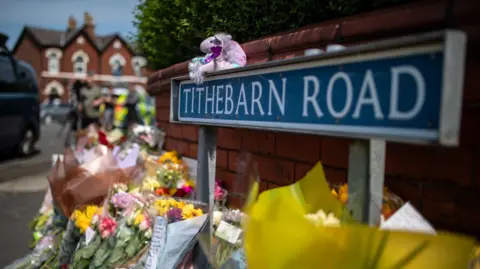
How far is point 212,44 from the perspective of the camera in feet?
6.45

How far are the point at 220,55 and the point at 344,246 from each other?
1.21 metres

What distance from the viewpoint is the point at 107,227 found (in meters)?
2.30

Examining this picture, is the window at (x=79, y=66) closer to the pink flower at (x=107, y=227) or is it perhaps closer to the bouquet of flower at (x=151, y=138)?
the bouquet of flower at (x=151, y=138)

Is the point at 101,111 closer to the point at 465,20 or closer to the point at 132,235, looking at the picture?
the point at 132,235

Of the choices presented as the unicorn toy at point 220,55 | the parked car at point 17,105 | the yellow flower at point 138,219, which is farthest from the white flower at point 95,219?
the parked car at point 17,105

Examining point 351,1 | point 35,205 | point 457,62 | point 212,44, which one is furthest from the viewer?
point 35,205

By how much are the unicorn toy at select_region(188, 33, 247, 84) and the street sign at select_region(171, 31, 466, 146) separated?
0.50m

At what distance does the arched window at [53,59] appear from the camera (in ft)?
133

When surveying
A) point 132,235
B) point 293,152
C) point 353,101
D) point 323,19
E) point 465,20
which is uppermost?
point 323,19

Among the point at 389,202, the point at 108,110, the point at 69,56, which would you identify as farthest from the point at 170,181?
the point at 69,56

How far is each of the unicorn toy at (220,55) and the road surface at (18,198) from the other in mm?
2539

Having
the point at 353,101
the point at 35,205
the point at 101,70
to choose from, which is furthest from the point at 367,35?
the point at 101,70

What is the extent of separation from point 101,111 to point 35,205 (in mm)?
4257

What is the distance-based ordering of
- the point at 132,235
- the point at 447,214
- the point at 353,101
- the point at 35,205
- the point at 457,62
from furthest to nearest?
the point at 35,205 < the point at 132,235 < the point at 447,214 < the point at 353,101 < the point at 457,62
